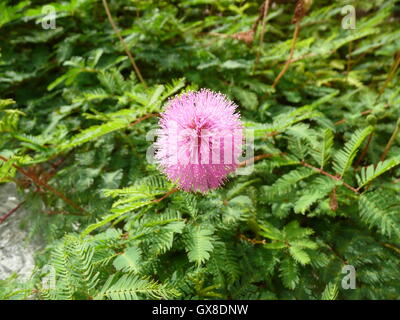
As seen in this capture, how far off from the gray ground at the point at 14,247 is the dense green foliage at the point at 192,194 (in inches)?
4.7

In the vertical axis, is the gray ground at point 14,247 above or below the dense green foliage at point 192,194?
below

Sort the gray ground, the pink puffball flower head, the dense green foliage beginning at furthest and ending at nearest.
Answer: the gray ground
the dense green foliage
the pink puffball flower head

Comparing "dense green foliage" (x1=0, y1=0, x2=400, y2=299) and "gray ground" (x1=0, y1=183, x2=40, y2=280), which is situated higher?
"dense green foliage" (x1=0, y1=0, x2=400, y2=299)

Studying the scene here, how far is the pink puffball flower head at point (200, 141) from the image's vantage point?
1.23 m

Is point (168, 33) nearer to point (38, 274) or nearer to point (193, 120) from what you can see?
point (193, 120)

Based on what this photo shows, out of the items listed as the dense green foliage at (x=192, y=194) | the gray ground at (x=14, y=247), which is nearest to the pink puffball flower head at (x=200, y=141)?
the dense green foliage at (x=192, y=194)

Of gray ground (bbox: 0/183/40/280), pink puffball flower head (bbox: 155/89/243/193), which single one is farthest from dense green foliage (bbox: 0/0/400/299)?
pink puffball flower head (bbox: 155/89/243/193)

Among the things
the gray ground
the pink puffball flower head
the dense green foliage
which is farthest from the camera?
the gray ground

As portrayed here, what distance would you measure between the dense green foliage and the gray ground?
0.12 m

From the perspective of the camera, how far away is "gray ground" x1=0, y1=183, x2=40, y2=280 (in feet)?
→ 6.70

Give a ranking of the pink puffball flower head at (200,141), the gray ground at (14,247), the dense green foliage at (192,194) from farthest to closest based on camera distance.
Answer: the gray ground at (14,247), the dense green foliage at (192,194), the pink puffball flower head at (200,141)

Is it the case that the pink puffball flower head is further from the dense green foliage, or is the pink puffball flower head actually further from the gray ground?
the gray ground

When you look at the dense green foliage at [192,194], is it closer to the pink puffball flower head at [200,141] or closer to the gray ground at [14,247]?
the gray ground at [14,247]

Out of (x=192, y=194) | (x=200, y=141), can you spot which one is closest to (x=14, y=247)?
(x=192, y=194)
